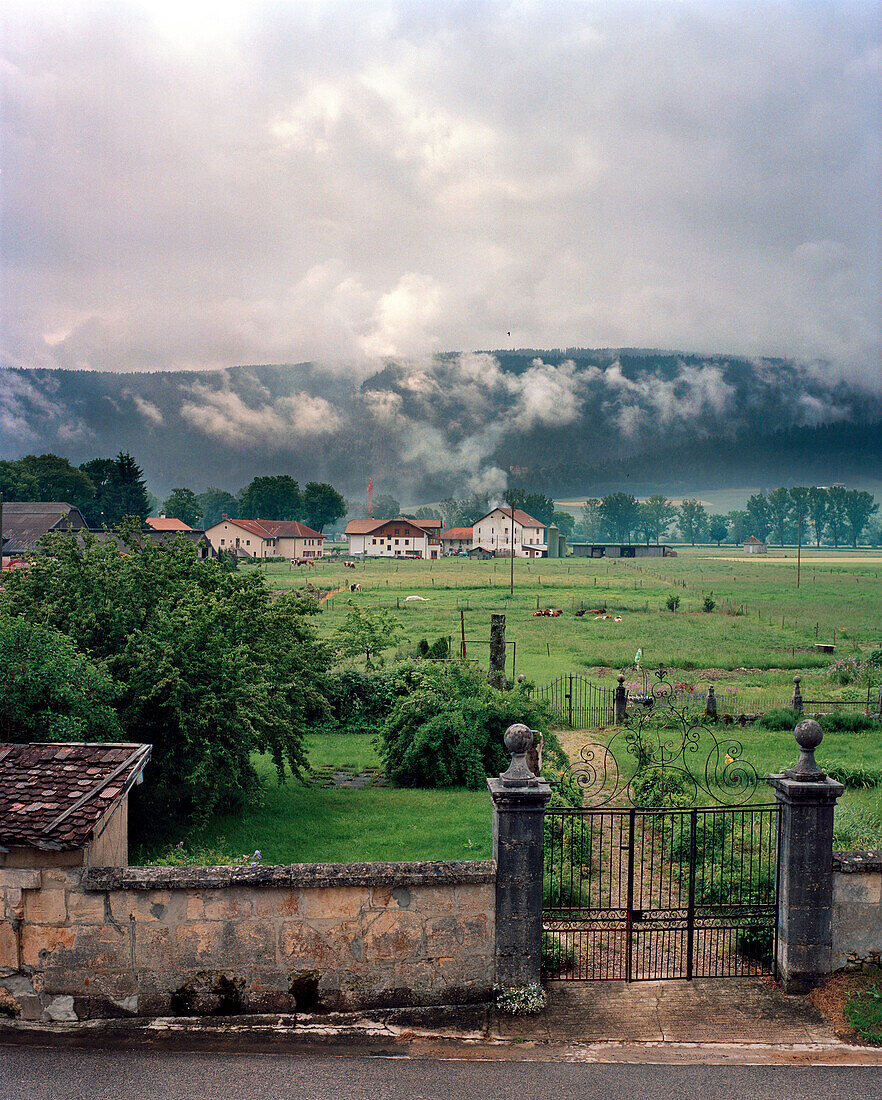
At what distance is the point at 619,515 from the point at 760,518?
3282cm

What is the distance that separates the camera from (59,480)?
4176 inches

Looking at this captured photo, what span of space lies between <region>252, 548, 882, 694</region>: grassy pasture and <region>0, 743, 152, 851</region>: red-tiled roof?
829 inches

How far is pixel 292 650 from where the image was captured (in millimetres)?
16031

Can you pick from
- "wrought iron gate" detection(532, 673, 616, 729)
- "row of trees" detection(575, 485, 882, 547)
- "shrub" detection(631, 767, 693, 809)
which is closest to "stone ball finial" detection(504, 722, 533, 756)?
"shrub" detection(631, 767, 693, 809)

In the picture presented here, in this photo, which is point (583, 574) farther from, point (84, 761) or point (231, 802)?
point (84, 761)

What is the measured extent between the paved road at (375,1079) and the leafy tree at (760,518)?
633 feet

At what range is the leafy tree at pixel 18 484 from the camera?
95688 millimetres

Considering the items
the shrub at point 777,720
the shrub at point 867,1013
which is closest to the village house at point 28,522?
the shrub at point 777,720

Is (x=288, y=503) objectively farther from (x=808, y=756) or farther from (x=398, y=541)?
Result: (x=808, y=756)

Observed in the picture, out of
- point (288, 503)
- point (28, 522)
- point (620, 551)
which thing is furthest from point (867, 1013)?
point (288, 503)

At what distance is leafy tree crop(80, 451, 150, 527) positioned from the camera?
350 ft

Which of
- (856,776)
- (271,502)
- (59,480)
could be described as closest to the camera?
(856,776)

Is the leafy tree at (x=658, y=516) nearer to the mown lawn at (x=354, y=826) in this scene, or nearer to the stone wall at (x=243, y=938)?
the mown lawn at (x=354, y=826)

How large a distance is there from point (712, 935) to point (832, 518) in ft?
605
